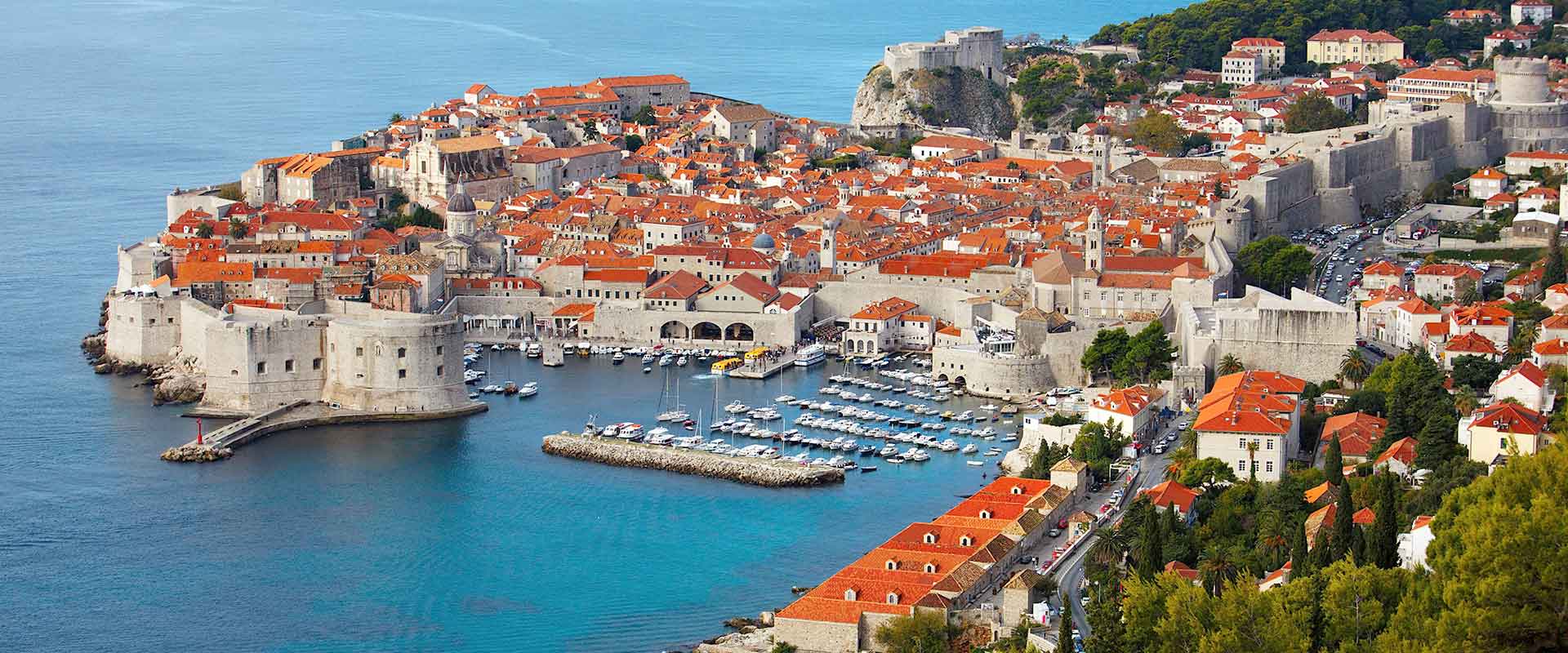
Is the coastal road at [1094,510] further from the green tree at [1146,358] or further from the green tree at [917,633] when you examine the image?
the green tree at [1146,358]

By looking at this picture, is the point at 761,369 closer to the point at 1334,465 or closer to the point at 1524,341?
the point at 1524,341

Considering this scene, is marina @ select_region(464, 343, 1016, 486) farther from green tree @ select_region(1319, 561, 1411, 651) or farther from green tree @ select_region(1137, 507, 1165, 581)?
green tree @ select_region(1319, 561, 1411, 651)

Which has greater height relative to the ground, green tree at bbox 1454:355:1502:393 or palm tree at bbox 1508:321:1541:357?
palm tree at bbox 1508:321:1541:357

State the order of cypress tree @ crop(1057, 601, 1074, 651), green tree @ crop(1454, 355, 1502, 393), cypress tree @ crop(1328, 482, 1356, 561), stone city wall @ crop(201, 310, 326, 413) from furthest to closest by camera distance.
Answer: stone city wall @ crop(201, 310, 326, 413) < green tree @ crop(1454, 355, 1502, 393) < cypress tree @ crop(1328, 482, 1356, 561) < cypress tree @ crop(1057, 601, 1074, 651)

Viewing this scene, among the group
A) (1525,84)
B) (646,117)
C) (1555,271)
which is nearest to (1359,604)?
(1555,271)

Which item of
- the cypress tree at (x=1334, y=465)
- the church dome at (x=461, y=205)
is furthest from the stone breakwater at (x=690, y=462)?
the church dome at (x=461, y=205)

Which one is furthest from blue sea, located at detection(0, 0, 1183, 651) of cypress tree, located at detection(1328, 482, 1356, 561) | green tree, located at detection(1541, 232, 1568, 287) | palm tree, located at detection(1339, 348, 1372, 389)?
green tree, located at detection(1541, 232, 1568, 287)
